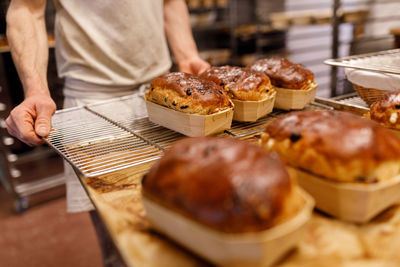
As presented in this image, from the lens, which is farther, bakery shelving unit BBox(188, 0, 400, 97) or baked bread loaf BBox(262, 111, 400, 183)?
bakery shelving unit BBox(188, 0, 400, 97)

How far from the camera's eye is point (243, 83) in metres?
1.42

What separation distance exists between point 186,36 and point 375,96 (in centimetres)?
133

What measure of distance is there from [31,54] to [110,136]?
71 cm

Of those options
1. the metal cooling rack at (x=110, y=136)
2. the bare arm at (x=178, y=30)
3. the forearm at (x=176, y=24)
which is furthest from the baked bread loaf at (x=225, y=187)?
the forearm at (x=176, y=24)

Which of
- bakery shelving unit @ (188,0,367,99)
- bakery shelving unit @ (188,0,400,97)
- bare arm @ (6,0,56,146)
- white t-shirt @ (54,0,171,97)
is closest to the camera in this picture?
bare arm @ (6,0,56,146)

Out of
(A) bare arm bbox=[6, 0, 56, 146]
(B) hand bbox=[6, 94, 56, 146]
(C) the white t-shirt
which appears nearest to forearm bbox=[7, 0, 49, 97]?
(A) bare arm bbox=[6, 0, 56, 146]

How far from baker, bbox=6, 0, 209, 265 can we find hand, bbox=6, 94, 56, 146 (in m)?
0.19

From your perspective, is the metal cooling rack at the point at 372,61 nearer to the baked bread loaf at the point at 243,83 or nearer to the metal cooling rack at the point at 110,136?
the metal cooling rack at the point at 110,136

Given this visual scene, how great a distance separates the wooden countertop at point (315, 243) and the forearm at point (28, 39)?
3.43ft

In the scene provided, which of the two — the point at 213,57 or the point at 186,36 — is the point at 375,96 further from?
the point at 213,57

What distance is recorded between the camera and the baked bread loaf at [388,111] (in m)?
1.07

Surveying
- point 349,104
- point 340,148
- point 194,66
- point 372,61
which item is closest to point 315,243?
point 340,148

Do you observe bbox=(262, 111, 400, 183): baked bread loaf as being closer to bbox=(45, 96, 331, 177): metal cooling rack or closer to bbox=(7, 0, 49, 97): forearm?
bbox=(45, 96, 331, 177): metal cooling rack

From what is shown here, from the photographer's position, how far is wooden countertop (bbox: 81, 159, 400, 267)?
65cm
